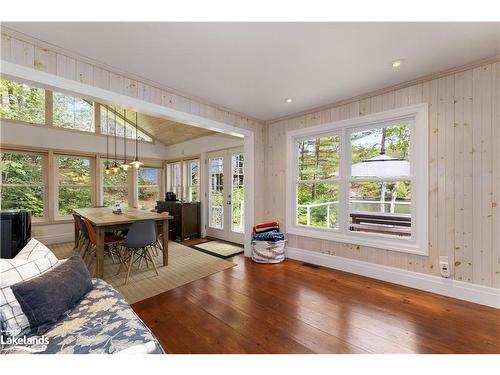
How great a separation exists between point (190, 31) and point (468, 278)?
3.51m

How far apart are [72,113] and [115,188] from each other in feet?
6.40

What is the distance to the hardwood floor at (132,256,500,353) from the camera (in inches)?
65.4

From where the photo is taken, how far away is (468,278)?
2.31m

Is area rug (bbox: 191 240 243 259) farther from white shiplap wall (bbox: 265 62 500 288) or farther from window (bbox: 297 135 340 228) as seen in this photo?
white shiplap wall (bbox: 265 62 500 288)

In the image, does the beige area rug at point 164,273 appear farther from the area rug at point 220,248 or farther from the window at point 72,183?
the window at point 72,183

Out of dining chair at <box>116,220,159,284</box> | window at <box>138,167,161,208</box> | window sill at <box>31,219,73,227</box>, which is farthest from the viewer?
window at <box>138,167,161,208</box>

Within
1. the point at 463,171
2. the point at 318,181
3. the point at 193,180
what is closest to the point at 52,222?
the point at 193,180

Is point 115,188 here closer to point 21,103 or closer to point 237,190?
point 21,103

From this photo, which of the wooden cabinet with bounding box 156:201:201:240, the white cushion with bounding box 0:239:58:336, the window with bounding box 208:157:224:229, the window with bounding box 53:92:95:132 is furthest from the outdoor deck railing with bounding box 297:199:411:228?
the window with bounding box 53:92:95:132

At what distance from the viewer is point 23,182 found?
4582mm

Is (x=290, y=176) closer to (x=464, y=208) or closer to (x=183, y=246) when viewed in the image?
(x=464, y=208)

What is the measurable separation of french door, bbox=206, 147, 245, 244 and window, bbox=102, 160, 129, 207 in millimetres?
2453

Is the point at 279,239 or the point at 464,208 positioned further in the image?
the point at 279,239
